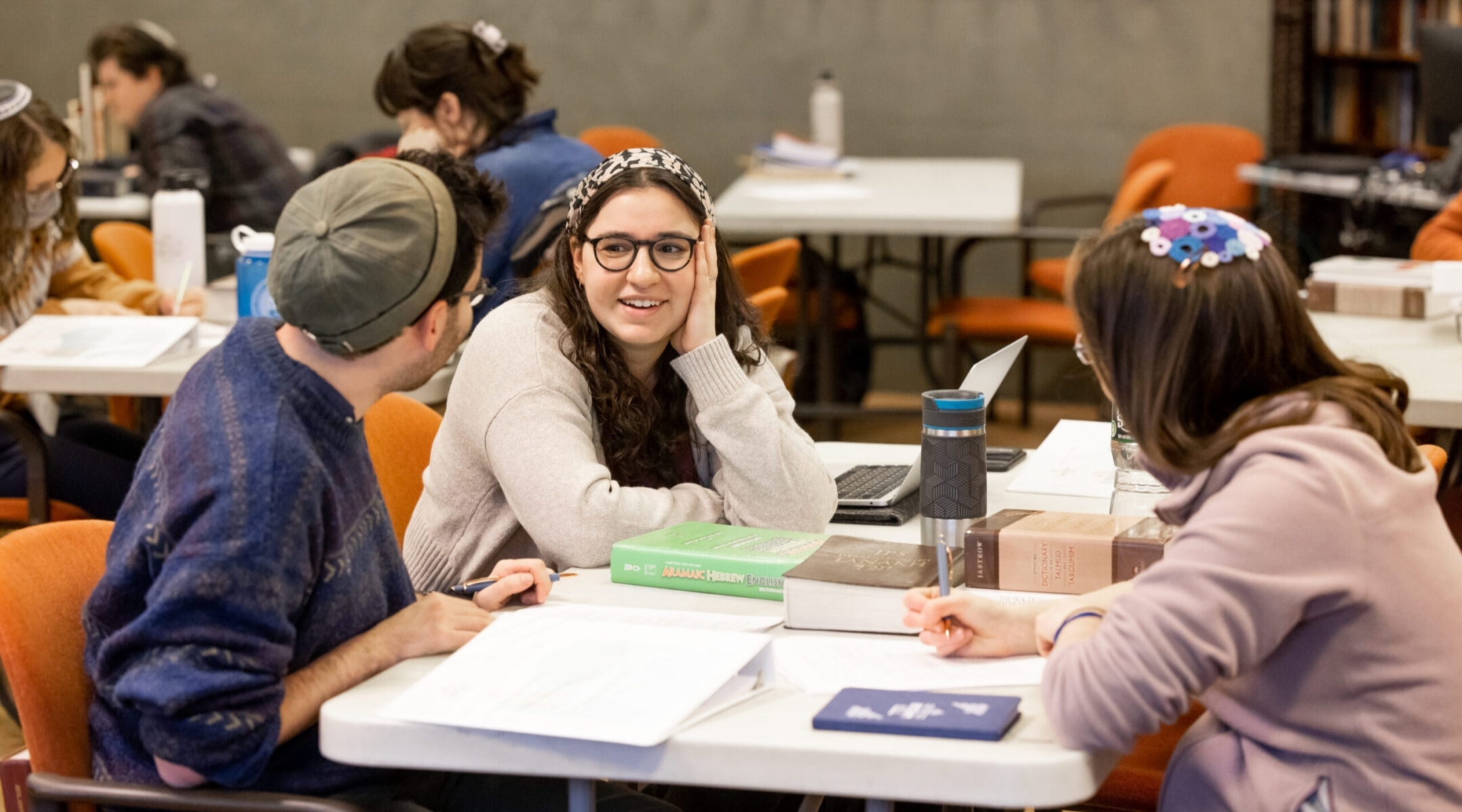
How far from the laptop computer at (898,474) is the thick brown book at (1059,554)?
208 millimetres

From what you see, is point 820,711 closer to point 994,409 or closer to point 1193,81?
point 994,409

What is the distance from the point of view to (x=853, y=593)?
1.52 metres

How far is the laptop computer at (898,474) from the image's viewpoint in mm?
1826

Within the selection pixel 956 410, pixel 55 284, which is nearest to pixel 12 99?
pixel 55 284

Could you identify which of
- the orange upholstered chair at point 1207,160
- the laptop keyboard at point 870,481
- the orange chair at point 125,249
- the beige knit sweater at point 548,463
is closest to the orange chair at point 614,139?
the orange upholstered chair at point 1207,160

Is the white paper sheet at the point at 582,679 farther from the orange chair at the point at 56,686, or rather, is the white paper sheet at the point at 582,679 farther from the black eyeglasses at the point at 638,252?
the black eyeglasses at the point at 638,252

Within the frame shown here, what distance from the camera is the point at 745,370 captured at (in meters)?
2.06

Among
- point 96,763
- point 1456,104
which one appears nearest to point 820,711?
point 96,763

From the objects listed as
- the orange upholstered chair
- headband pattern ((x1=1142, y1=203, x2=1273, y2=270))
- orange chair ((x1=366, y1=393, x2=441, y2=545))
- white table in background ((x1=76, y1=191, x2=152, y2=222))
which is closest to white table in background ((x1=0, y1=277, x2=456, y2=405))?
orange chair ((x1=366, y1=393, x2=441, y2=545))

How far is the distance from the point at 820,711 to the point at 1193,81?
5.00 meters

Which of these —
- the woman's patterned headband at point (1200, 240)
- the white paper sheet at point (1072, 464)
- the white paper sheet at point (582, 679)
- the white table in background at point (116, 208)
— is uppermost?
the woman's patterned headband at point (1200, 240)

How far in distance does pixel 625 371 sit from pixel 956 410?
0.50 meters

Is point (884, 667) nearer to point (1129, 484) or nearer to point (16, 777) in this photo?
point (1129, 484)

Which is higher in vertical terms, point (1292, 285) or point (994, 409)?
point (1292, 285)
